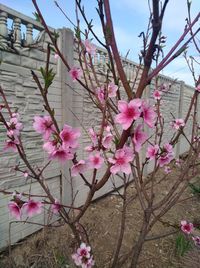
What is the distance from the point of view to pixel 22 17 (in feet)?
9.75

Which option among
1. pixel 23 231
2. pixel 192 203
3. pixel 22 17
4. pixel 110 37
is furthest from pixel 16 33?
pixel 192 203

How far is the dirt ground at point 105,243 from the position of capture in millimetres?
2379

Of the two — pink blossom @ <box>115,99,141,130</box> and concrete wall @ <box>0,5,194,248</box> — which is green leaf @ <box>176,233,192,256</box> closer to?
concrete wall @ <box>0,5,194,248</box>

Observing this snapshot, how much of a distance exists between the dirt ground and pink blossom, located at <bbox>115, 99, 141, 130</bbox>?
1.53 m

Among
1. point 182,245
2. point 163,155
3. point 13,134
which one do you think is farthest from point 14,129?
point 182,245

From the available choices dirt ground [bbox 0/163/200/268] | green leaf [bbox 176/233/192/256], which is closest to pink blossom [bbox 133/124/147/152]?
dirt ground [bbox 0/163/200/268]

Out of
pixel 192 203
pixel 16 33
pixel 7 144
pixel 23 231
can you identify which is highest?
pixel 16 33

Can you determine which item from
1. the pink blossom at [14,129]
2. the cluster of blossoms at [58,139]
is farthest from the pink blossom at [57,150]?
the pink blossom at [14,129]

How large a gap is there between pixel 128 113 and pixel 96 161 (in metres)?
0.28

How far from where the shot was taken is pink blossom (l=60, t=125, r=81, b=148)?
35.2 inches

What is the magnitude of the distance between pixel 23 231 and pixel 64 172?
87cm

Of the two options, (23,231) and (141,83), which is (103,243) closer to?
(23,231)

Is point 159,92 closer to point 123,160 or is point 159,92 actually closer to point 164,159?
point 164,159

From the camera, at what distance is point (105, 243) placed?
3.55m
